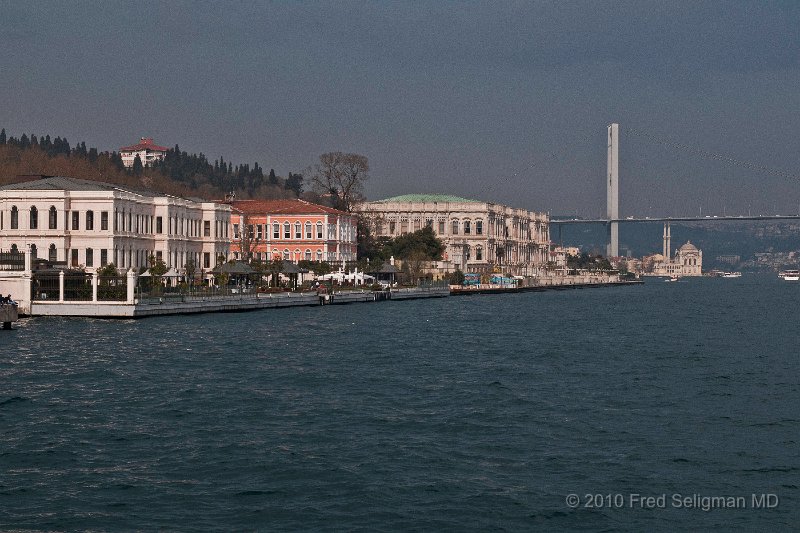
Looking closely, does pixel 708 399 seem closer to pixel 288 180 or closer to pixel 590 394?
pixel 590 394

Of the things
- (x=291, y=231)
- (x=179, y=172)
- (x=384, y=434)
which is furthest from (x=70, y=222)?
(x=179, y=172)

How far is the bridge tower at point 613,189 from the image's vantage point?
16850cm

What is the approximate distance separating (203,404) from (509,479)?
27.5 feet

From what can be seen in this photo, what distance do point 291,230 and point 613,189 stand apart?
294ft

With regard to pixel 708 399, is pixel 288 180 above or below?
above

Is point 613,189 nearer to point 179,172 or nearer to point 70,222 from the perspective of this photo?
point 179,172

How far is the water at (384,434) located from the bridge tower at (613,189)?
132 m

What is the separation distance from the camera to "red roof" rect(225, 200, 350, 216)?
9063 centimetres

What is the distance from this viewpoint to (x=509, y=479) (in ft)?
53.9

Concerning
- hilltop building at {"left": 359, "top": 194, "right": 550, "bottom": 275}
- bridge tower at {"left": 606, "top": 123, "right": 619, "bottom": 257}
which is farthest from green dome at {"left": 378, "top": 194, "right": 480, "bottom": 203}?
bridge tower at {"left": 606, "top": 123, "right": 619, "bottom": 257}

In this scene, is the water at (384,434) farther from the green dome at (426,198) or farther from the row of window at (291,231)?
the green dome at (426,198)

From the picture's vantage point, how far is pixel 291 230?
91.4 m

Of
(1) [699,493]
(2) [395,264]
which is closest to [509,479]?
(1) [699,493]

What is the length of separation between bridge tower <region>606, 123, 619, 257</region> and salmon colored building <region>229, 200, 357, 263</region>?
8188 centimetres
